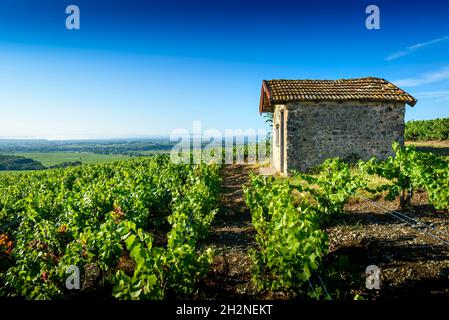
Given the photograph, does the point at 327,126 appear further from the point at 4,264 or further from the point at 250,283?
the point at 4,264

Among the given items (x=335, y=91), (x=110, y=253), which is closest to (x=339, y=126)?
(x=335, y=91)

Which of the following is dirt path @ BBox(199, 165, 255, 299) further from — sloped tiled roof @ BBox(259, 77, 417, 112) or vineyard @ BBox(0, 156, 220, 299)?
sloped tiled roof @ BBox(259, 77, 417, 112)

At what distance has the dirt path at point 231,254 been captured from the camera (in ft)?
15.3

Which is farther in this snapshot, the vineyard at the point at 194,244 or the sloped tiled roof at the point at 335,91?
the sloped tiled roof at the point at 335,91

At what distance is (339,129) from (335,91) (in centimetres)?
181

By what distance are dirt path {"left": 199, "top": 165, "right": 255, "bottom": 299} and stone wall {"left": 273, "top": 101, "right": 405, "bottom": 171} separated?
4545 mm

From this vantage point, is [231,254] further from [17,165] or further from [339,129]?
[17,165]

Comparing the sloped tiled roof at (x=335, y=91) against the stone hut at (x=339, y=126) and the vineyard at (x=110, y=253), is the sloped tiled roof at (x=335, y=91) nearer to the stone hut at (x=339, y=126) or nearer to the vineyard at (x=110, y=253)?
the stone hut at (x=339, y=126)

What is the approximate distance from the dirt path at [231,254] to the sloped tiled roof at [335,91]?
5621 mm

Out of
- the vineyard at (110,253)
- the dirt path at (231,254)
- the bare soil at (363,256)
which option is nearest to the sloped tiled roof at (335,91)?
the dirt path at (231,254)

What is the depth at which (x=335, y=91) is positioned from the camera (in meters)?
14.0

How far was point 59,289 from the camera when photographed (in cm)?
418
